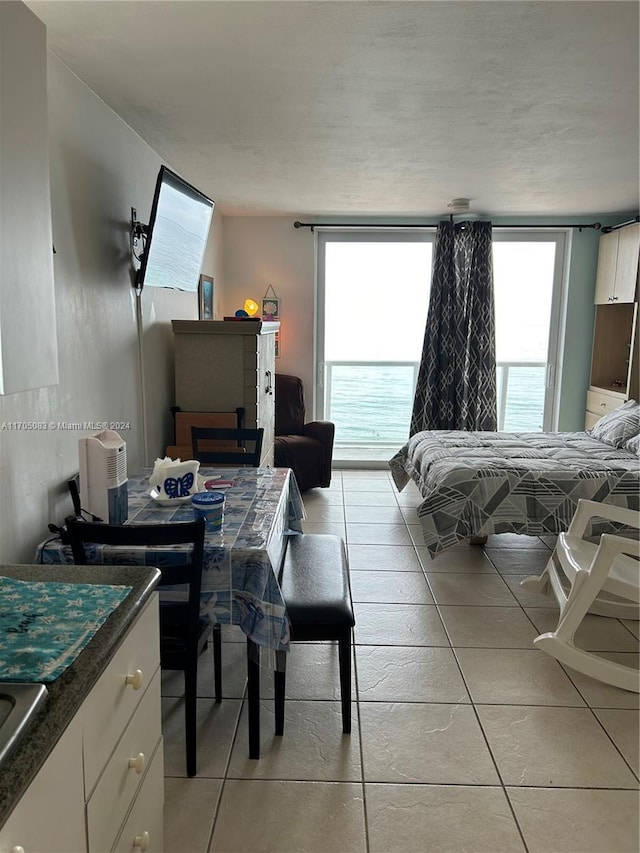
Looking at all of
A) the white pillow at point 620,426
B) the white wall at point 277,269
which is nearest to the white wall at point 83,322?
the white wall at point 277,269

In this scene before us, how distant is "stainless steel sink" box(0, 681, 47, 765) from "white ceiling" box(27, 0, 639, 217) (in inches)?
75.9

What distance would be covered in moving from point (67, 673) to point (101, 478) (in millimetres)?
1058

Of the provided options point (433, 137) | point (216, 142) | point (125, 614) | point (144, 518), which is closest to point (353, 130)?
point (433, 137)

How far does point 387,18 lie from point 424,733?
94.3 inches

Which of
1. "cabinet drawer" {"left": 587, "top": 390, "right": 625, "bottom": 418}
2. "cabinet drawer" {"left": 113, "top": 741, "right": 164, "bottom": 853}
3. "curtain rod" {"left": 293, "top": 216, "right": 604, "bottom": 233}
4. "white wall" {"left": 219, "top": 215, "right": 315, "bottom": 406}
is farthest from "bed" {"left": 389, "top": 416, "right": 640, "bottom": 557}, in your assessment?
"curtain rod" {"left": 293, "top": 216, "right": 604, "bottom": 233}

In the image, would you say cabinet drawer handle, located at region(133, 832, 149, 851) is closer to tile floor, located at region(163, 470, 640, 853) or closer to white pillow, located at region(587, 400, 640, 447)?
tile floor, located at region(163, 470, 640, 853)

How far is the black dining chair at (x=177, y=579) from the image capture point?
1654 mm

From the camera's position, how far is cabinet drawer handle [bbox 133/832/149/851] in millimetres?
1297

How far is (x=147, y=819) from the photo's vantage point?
1380mm

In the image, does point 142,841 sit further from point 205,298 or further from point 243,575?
point 205,298

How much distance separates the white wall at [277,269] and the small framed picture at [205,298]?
649 mm

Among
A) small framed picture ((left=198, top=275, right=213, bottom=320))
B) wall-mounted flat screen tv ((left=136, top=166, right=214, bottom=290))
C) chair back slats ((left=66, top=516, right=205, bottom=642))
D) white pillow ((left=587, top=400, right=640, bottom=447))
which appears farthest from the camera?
small framed picture ((left=198, top=275, right=213, bottom=320))

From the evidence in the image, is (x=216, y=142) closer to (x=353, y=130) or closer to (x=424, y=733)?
(x=353, y=130)

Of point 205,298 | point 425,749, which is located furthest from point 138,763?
point 205,298
